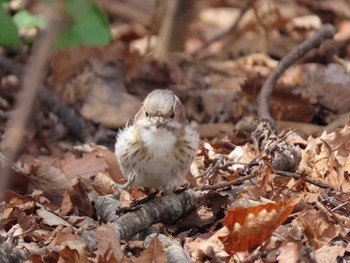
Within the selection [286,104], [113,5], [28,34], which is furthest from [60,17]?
[113,5]

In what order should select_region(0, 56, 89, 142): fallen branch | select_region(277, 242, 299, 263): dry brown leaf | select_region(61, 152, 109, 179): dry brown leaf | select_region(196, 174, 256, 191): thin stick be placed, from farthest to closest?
select_region(0, 56, 89, 142): fallen branch < select_region(61, 152, 109, 179): dry brown leaf < select_region(196, 174, 256, 191): thin stick < select_region(277, 242, 299, 263): dry brown leaf

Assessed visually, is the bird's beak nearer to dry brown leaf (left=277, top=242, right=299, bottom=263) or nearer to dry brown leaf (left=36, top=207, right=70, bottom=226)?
dry brown leaf (left=36, top=207, right=70, bottom=226)

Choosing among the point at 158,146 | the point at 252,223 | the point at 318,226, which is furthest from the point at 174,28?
the point at 252,223

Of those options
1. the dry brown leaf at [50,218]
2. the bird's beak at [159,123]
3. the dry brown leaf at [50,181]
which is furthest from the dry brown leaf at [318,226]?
the dry brown leaf at [50,181]

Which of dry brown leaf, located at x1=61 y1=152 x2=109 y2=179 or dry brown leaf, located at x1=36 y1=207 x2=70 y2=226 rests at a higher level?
dry brown leaf, located at x1=36 y1=207 x2=70 y2=226

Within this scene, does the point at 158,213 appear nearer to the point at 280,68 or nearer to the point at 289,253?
the point at 289,253

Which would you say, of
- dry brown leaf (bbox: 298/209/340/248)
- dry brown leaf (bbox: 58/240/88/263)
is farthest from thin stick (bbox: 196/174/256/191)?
dry brown leaf (bbox: 58/240/88/263)

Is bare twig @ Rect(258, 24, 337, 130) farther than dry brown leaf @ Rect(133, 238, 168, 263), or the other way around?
bare twig @ Rect(258, 24, 337, 130)

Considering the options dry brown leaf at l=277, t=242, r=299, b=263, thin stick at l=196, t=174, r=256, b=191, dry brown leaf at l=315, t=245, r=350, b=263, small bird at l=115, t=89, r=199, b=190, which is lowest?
dry brown leaf at l=315, t=245, r=350, b=263
